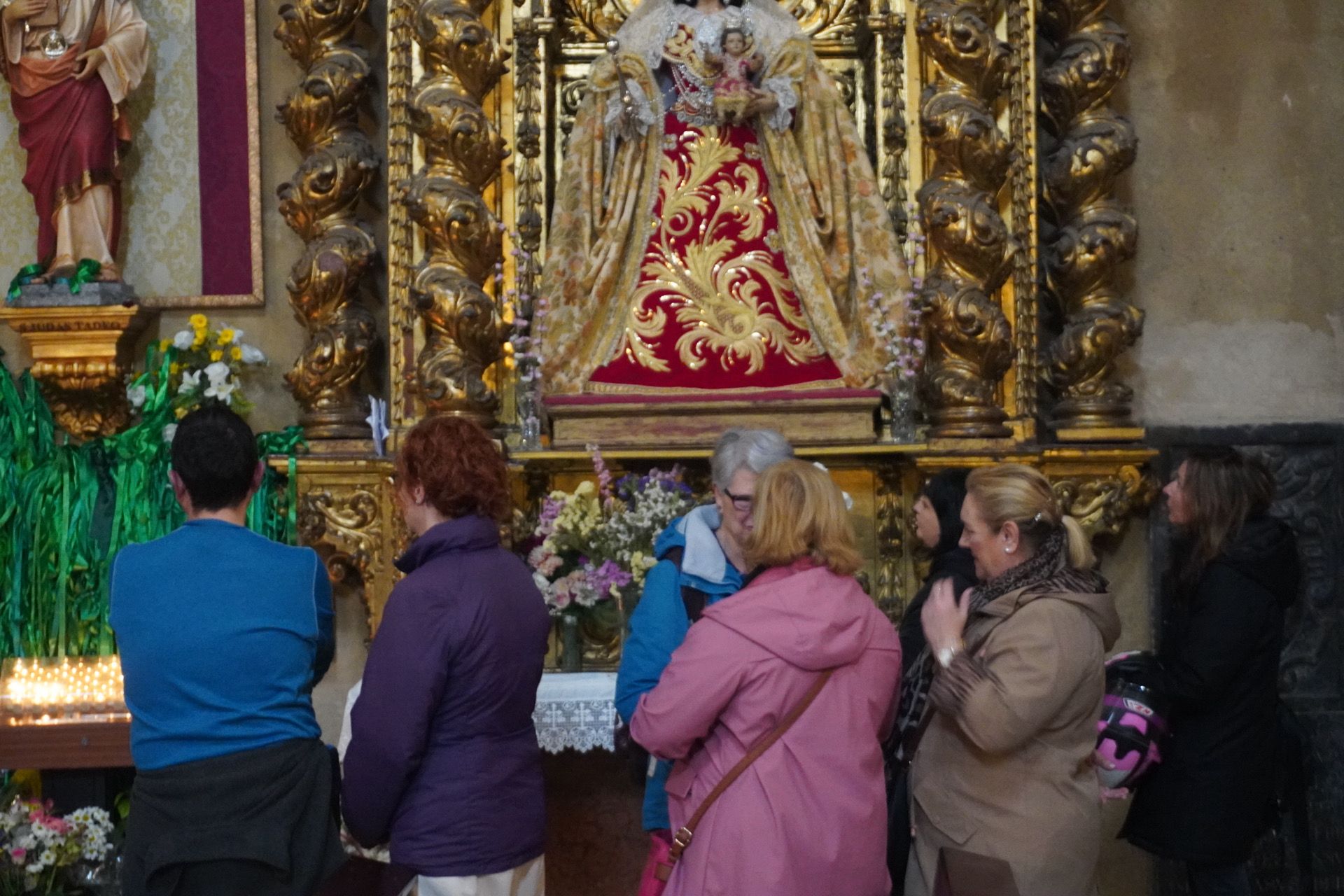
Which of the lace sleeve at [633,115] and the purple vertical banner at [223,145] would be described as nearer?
the lace sleeve at [633,115]

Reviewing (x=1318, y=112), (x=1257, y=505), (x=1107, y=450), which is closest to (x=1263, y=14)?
(x=1318, y=112)

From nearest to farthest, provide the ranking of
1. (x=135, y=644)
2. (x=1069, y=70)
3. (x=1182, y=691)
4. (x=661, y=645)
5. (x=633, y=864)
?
1. (x=135, y=644)
2. (x=661, y=645)
3. (x=1182, y=691)
4. (x=633, y=864)
5. (x=1069, y=70)

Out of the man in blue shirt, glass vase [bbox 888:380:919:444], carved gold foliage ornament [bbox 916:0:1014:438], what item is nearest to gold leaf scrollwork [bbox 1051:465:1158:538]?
carved gold foliage ornament [bbox 916:0:1014:438]

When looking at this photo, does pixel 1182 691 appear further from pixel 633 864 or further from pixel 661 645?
pixel 633 864

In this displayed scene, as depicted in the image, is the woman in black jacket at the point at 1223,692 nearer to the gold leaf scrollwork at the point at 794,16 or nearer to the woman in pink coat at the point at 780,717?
the woman in pink coat at the point at 780,717

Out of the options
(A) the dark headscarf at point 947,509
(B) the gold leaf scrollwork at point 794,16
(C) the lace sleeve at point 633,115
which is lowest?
(A) the dark headscarf at point 947,509

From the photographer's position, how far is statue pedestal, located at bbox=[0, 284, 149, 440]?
235 inches

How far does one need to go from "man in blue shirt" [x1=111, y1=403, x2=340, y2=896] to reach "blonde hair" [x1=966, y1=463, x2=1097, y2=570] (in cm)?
141

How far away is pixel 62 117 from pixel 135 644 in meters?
3.75

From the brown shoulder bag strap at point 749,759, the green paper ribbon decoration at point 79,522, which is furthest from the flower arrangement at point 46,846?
the brown shoulder bag strap at point 749,759

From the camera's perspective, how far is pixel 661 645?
3469 millimetres

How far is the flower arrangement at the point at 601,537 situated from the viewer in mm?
5262

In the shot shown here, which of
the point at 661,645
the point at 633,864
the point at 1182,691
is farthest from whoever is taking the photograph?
the point at 633,864

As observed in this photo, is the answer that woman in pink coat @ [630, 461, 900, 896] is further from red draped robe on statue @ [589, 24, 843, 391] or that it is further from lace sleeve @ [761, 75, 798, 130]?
lace sleeve @ [761, 75, 798, 130]
